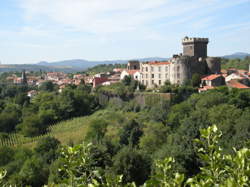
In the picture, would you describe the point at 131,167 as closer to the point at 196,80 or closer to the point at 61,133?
the point at 196,80

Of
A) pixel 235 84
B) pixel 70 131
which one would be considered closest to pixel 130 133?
pixel 70 131

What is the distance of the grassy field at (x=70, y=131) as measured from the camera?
36.8 m

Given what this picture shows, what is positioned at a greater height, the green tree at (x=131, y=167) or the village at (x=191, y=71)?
A: the village at (x=191, y=71)

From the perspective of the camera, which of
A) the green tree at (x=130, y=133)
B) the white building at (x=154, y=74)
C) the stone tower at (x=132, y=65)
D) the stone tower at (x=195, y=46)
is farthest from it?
the stone tower at (x=132, y=65)

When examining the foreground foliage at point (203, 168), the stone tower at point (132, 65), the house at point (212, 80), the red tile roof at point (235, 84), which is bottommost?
the red tile roof at point (235, 84)

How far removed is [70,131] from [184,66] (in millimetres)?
18851

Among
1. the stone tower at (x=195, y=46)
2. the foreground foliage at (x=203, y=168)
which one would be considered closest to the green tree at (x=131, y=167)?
the foreground foliage at (x=203, y=168)

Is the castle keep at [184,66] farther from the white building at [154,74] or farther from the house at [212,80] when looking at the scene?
the house at [212,80]

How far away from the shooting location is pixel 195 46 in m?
43.5

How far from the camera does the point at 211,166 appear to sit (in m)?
3.89

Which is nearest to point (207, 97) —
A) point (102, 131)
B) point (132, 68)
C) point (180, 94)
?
point (180, 94)

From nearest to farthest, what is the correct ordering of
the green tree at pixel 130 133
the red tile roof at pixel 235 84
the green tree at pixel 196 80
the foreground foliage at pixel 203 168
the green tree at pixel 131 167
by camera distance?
the foreground foliage at pixel 203 168, the green tree at pixel 131 167, the green tree at pixel 130 133, the red tile roof at pixel 235 84, the green tree at pixel 196 80

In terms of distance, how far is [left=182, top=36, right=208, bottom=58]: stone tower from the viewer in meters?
43.4

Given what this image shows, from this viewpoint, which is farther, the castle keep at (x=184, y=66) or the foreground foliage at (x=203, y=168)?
the castle keep at (x=184, y=66)
